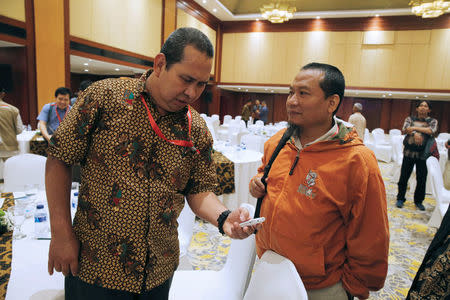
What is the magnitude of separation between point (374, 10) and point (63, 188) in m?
14.3

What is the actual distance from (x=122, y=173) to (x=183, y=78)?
15.2 inches

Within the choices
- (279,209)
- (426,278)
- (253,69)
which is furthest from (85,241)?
(253,69)

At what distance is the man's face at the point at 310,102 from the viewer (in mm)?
1336

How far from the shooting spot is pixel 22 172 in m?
2.70

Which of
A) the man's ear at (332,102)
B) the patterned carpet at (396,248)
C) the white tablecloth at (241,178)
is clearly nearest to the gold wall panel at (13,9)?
the white tablecloth at (241,178)

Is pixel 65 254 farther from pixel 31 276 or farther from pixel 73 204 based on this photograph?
pixel 73 204

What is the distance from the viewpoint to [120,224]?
3.16 feet

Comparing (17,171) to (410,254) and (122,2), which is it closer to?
(410,254)

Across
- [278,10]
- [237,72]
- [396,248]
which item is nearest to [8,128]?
[396,248]

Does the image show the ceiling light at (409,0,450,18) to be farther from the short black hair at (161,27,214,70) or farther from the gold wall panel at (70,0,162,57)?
the short black hair at (161,27,214,70)

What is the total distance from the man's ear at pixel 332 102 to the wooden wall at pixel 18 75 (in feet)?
25.9

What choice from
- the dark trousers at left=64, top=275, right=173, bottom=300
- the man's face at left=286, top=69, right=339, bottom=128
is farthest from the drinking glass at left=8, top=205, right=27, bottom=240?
the man's face at left=286, top=69, right=339, bottom=128

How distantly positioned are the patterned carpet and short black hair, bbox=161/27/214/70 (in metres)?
2.42

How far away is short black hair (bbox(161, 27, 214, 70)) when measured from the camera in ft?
3.10
